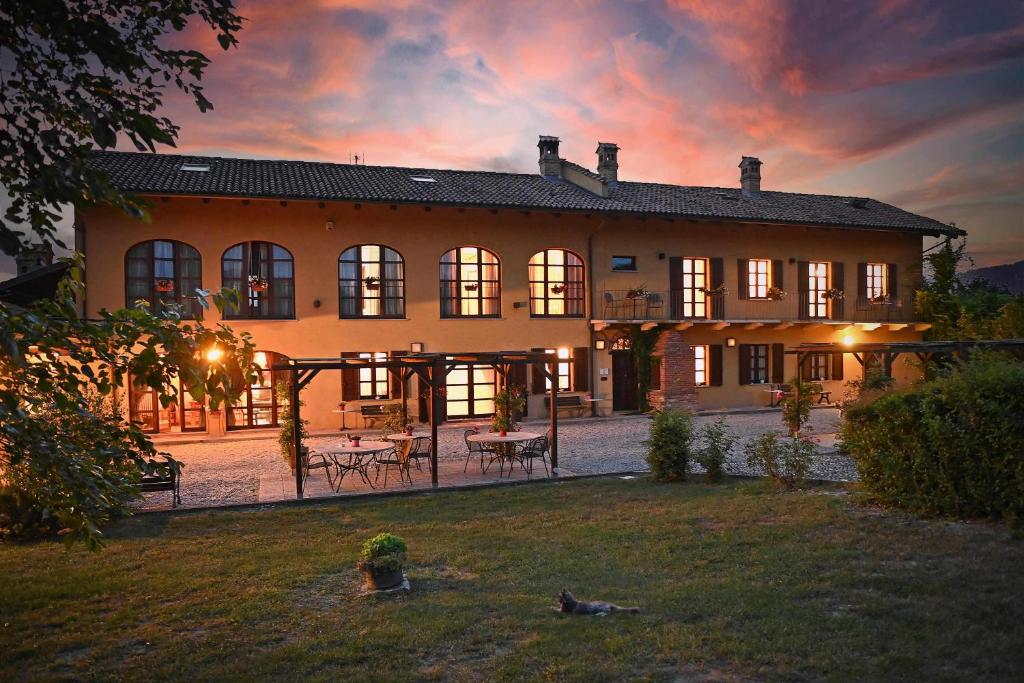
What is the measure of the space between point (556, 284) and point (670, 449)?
10446 millimetres

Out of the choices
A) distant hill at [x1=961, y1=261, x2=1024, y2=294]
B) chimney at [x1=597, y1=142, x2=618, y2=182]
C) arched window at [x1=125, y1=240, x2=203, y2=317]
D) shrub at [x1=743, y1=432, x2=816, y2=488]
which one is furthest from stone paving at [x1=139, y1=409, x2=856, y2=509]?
distant hill at [x1=961, y1=261, x2=1024, y2=294]

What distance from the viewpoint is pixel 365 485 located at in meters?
11.3

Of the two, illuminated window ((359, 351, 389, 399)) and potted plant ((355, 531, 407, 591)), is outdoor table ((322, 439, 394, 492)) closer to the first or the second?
potted plant ((355, 531, 407, 591))

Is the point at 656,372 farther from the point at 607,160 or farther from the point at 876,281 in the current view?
the point at 876,281

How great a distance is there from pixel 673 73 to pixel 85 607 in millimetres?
14354

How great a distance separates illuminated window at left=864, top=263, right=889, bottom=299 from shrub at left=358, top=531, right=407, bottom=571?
23014 millimetres

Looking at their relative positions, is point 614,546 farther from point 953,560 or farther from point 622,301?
point 622,301

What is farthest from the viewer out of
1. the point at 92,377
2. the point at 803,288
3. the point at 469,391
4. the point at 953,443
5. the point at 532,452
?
the point at 803,288

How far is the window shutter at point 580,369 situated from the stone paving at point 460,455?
4.03ft

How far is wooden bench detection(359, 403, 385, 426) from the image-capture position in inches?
727

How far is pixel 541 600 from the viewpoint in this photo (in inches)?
227

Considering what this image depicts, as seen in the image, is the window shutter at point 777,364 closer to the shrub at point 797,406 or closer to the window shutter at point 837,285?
the window shutter at point 837,285

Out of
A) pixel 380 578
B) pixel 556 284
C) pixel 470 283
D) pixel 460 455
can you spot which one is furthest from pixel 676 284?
pixel 380 578

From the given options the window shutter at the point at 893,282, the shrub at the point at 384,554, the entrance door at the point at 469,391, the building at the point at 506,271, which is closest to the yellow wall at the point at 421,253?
the building at the point at 506,271
